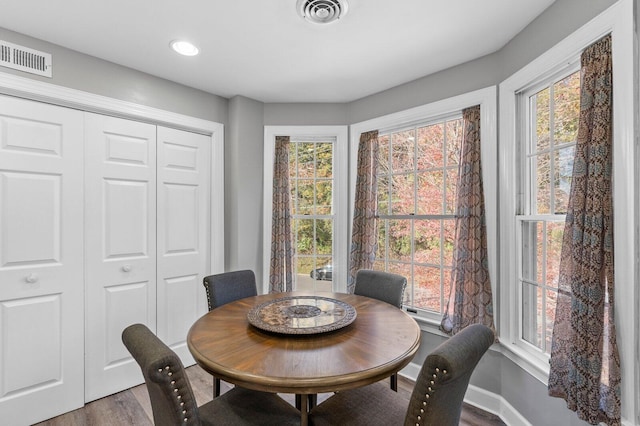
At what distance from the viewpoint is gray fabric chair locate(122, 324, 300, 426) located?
1.03m

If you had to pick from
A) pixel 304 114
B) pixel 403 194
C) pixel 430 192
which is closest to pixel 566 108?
pixel 430 192

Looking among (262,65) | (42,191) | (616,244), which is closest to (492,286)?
(616,244)

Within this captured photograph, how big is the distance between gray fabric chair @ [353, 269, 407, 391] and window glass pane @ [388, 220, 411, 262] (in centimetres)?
56

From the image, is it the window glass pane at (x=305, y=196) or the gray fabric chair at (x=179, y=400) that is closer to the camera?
the gray fabric chair at (x=179, y=400)

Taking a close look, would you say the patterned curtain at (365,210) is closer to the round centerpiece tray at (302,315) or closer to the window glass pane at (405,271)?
the window glass pane at (405,271)

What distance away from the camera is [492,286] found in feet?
7.31

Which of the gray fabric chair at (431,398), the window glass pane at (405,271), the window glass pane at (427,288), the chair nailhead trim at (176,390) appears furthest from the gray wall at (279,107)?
the chair nailhead trim at (176,390)

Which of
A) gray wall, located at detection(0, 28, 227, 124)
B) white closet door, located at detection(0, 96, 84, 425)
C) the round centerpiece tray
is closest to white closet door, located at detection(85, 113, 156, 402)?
white closet door, located at detection(0, 96, 84, 425)

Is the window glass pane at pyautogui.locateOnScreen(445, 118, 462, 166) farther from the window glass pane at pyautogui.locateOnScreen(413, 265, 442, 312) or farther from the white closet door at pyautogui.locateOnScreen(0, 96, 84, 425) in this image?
the white closet door at pyautogui.locateOnScreen(0, 96, 84, 425)

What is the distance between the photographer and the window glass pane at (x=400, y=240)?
2.83 m

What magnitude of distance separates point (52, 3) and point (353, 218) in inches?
101

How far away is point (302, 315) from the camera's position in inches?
68.3

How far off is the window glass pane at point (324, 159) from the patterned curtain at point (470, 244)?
1338mm

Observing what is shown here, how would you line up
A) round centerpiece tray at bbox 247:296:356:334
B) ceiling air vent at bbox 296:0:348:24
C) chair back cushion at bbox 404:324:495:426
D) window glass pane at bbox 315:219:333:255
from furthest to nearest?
window glass pane at bbox 315:219:333:255 < ceiling air vent at bbox 296:0:348:24 < round centerpiece tray at bbox 247:296:356:334 < chair back cushion at bbox 404:324:495:426
